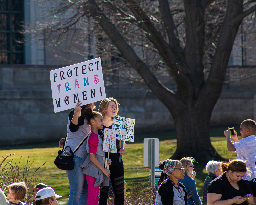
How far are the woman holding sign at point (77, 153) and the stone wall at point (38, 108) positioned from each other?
14292 mm

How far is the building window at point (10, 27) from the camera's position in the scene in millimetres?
23172

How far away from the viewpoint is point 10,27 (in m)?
23.2

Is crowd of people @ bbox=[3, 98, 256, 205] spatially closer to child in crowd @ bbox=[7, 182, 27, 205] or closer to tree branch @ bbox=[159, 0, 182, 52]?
child in crowd @ bbox=[7, 182, 27, 205]

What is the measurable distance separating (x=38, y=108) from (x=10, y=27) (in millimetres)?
5797

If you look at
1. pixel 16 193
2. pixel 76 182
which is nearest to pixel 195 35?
pixel 76 182

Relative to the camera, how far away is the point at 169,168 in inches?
203

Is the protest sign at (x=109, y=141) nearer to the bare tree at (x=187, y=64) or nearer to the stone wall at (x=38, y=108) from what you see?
the bare tree at (x=187, y=64)

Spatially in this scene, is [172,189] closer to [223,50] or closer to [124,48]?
[124,48]

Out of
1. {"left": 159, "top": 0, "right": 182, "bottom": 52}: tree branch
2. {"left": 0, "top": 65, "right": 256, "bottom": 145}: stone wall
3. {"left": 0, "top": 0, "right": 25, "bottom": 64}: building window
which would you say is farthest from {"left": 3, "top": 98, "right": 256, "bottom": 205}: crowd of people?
{"left": 0, "top": 0, "right": 25, "bottom": 64}: building window

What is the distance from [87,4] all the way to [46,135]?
10.0 metres

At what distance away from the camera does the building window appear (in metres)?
23.2

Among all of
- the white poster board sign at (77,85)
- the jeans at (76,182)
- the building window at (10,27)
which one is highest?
the building window at (10,27)

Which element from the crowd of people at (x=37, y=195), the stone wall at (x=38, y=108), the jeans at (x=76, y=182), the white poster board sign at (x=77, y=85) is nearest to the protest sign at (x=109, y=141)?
the jeans at (x=76, y=182)

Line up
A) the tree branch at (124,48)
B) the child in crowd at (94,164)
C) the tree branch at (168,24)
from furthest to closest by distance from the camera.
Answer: the tree branch at (168,24)
the tree branch at (124,48)
the child in crowd at (94,164)
